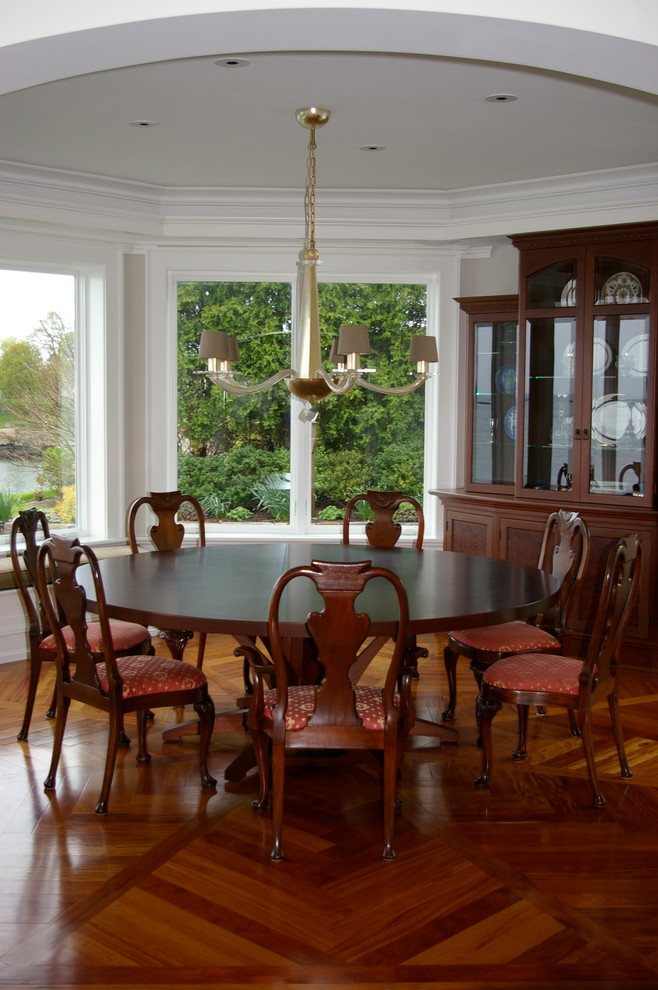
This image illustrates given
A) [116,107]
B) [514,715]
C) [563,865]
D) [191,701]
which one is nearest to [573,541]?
[514,715]

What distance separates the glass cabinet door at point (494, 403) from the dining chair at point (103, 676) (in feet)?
9.30

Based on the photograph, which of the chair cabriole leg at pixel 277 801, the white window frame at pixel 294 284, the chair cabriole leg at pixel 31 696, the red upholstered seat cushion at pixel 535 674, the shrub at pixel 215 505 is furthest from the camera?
the shrub at pixel 215 505

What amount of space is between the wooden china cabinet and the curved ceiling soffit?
2890 millimetres

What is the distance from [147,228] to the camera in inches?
220

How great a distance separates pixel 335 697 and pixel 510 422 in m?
3.16

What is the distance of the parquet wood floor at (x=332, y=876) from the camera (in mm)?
2320

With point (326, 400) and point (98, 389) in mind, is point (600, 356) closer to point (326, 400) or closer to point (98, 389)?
point (326, 400)

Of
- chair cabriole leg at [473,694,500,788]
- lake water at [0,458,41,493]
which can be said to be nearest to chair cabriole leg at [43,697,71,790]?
chair cabriole leg at [473,694,500,788]

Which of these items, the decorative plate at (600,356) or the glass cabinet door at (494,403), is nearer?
the decorative plate at (600,356)

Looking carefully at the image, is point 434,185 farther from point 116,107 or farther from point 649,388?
point 116,107

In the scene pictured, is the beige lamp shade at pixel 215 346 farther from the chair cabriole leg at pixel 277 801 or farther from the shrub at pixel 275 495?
the shrub at pixel 275 495

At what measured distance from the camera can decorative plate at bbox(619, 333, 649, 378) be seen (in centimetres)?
496

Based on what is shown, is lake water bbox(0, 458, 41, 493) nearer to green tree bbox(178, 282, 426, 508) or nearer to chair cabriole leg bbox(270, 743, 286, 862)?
green tree bbox(178, 282, 426, 508)

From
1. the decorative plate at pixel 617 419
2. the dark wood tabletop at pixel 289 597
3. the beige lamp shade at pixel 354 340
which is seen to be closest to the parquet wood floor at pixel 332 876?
the dark wood tabletop at pixel 289 597
